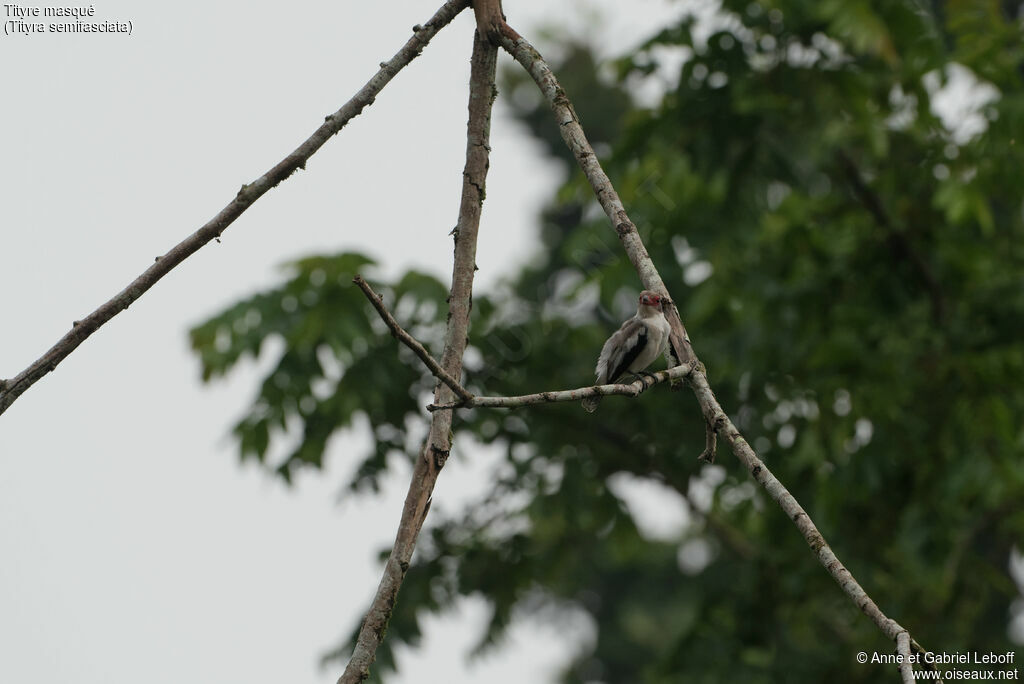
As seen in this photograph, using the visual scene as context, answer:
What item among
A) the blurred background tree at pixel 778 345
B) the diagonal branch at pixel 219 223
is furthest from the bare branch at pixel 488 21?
the blurred background tree at pixel 778 345

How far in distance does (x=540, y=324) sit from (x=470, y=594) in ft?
8.38

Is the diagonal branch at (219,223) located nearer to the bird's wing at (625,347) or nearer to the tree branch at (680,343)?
the tree branch at (680,343)

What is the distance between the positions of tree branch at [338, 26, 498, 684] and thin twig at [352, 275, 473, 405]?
0.46 feet

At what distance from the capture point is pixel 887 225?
9102mm

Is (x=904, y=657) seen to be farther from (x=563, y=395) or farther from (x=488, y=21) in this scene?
(x=488, y=21)

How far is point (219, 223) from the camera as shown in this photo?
314 centimetres

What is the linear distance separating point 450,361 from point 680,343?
73 centimetres

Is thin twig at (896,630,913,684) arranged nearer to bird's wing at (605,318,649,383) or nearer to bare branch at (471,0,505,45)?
bare branch at (471,0,505,45)

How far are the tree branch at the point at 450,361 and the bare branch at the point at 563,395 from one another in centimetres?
15

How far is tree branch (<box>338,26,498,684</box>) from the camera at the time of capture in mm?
3008

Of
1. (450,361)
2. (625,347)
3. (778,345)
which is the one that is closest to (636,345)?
(625,347)

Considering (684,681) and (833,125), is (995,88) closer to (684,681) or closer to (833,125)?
(833,125)

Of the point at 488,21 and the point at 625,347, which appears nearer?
the point at 488,21

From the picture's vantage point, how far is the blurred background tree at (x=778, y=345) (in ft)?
26.2
